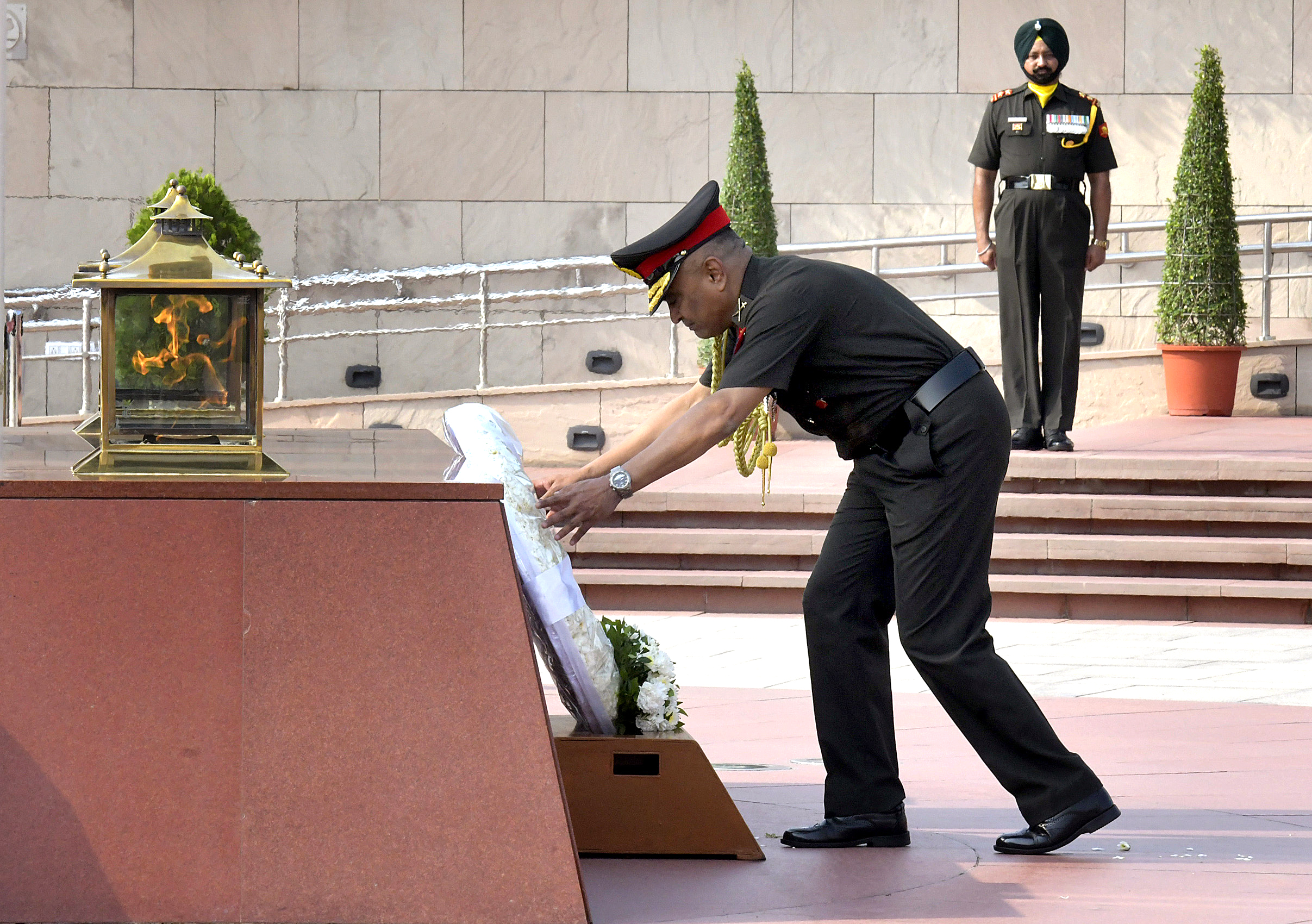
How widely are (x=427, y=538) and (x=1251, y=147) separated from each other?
1207cm

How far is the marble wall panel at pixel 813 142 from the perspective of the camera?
14.2 metres

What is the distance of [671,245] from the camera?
3906mm

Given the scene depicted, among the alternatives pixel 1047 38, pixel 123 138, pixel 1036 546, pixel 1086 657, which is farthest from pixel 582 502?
pixel 123 138

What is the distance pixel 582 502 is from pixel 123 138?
1182 cm

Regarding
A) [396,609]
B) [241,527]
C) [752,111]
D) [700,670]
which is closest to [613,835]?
[396,609]

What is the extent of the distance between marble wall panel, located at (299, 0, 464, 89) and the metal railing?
1694mm

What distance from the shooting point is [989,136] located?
9.73 m

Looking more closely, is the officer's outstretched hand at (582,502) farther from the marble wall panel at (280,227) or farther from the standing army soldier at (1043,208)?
the marble wall panel at (280,227)

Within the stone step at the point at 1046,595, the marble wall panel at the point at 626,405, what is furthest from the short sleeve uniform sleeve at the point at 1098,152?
the marble wall panel at the point at 626,405

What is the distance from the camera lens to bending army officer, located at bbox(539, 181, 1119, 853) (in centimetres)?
396

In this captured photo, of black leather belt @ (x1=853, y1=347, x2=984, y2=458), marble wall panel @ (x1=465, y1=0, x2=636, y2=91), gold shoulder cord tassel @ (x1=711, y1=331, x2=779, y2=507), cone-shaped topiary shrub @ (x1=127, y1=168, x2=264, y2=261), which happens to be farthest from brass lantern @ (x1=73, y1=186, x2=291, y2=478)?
marble wall panel @ (x1=465, y1=0, x2=636, y2=91)

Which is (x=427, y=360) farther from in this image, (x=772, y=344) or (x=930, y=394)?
(x=772, y=344)

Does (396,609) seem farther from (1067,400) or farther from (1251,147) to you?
(1251,147)

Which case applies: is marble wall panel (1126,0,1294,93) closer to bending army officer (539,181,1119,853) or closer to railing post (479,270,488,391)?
railing post (479,270,488,391)
